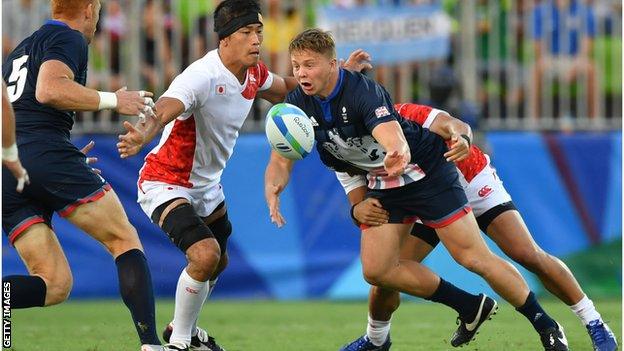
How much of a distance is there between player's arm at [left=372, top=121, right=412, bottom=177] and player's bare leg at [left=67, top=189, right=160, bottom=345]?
173 centimetres

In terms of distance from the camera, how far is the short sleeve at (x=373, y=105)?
25.4ft

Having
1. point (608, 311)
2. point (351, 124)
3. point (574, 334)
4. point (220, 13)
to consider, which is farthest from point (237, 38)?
point (608, 311)

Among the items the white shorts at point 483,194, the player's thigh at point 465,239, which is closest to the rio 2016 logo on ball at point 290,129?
the player's thigh at point 465,239

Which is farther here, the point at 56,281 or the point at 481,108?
the point at 481,108

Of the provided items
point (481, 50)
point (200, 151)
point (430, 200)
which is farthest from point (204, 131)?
point (481, 50)

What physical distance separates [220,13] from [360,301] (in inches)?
227

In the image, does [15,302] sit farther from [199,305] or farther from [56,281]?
[199,305]

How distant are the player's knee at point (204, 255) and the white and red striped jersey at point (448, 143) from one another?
109cm

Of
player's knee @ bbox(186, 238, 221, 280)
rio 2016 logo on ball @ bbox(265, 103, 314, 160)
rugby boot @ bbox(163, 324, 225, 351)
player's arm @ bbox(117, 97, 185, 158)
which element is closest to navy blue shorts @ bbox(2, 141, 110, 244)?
player's arm @ bbox(117, 97, 185, 158)

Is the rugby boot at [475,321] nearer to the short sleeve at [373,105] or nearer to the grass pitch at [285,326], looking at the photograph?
the grass pitch at [285,326]

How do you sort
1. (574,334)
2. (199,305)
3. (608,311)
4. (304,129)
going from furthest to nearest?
(608,311) → (574,334) → (199,305) → (304,129)

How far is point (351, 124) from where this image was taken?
793 cm

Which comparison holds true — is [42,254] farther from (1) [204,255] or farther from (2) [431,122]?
(2) [431,122]

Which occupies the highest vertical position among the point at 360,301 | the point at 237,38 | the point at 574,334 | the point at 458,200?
the point at 237,38
